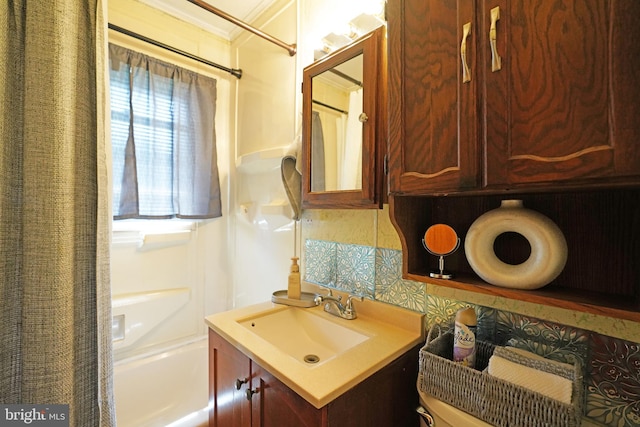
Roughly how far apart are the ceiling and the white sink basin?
1.88m

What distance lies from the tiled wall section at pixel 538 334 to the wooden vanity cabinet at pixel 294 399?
20 cm

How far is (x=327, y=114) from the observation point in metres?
1.19

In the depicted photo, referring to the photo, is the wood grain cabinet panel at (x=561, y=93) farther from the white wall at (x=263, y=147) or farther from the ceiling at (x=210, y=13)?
the ceiling at (x=210, y=13)

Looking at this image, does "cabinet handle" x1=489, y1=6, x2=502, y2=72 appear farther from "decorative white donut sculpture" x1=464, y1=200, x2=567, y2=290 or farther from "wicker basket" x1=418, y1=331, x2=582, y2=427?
"wicker basket" x1=418, y1=331, x2=582, y2=427

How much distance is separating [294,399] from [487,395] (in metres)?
Result: 0.50

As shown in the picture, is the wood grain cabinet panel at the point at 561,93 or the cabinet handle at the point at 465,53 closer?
the wood grain cabinet panel at the point at 561,93

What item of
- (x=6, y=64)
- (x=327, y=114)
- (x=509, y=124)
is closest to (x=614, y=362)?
(x=509, y=124)

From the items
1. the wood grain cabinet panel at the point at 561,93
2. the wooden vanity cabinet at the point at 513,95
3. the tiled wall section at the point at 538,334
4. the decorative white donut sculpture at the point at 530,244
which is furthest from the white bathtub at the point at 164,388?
the wood grain cabinet panel at the point at 561,93

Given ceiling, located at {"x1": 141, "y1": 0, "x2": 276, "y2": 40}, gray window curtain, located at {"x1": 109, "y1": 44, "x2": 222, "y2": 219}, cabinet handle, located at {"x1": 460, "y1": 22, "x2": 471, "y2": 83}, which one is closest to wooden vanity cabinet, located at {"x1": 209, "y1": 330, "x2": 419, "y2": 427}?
cabinet handle, located at {"x1": 460, "y1": 22, "x2": 471, "y2": 83}

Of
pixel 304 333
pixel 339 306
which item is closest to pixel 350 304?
pixel 339 306

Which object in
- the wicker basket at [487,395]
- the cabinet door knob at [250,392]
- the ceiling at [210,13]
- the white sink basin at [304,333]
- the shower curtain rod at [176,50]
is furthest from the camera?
the ceiling at [210,13]

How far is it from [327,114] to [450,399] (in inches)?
43.4

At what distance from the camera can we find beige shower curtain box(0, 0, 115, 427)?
81cm

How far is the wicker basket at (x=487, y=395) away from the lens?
574mm
